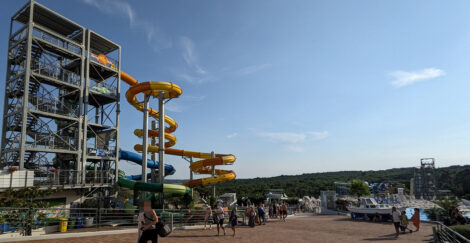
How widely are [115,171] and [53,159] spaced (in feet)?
16.3

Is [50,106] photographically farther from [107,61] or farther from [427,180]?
[427,180]

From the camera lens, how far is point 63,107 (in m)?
23.4

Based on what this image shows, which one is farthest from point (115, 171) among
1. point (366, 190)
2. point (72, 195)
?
point (366, 190)

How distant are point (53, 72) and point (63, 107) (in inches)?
115

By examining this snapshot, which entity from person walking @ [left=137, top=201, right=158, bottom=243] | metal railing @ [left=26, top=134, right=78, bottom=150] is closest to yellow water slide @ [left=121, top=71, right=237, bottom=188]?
metal railing @ [left=26, top=134, right=78, bottom=150]

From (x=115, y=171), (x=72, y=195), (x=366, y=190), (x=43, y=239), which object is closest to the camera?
(x=43, y=239)

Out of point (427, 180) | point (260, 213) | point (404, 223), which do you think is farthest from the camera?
point (427, 180)

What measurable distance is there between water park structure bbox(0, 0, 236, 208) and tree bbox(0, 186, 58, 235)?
3418mm

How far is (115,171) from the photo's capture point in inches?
989

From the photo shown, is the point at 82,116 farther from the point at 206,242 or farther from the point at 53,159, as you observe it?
the point at 206,242

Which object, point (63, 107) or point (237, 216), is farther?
point (63, 107)

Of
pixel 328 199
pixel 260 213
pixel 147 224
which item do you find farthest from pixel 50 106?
pixel 328 199

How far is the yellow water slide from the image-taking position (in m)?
24.9

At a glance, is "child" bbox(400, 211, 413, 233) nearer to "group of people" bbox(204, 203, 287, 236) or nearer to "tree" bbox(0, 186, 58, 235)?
"group of people" bbox(204, 203, 287, 236)
